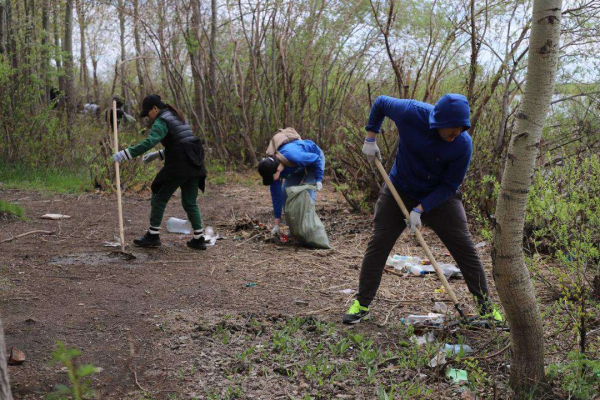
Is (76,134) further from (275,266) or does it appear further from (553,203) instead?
(553,203)

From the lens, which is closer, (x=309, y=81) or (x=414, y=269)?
(x=414, y=269)

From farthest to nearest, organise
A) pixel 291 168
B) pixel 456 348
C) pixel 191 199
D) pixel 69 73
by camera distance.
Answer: pixel 69 73 < pixel 291 168 < pixel 191 199 < pixel 456 348

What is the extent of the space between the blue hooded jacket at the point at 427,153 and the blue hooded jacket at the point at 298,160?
236 centimetres

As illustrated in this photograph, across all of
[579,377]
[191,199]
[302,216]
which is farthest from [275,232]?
[579,377]

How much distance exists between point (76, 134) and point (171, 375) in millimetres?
8157

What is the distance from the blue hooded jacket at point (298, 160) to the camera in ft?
20.3

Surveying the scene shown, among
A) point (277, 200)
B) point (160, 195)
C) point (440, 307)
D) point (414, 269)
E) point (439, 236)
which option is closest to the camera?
point (439, 236)

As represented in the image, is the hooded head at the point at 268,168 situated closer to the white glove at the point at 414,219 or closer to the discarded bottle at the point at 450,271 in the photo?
the discarded bottle at the point at 450,271

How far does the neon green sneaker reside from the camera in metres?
3.93

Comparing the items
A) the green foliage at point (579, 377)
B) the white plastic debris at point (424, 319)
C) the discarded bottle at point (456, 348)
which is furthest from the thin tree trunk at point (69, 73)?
the green foliage at point (579, 377)

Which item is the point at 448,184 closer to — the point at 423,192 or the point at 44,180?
the point at 423,192

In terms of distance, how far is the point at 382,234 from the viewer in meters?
3.82

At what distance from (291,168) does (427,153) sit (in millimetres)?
2994

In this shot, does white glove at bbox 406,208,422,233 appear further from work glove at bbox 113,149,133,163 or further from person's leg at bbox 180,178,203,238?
work glove at bbox 113,149,133,163
